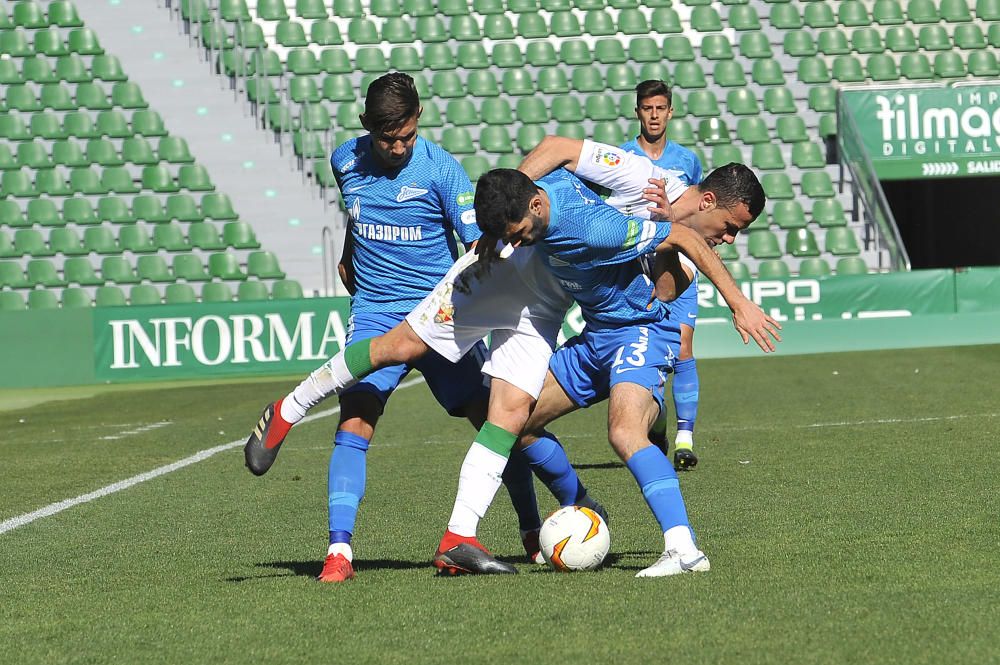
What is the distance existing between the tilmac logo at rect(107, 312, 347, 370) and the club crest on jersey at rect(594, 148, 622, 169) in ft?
45.2

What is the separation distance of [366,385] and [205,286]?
54.1 ft

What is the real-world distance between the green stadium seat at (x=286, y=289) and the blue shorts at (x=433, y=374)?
1578 cm

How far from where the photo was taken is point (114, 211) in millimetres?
22938

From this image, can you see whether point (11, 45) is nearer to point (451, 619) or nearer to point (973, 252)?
point (973, 252)

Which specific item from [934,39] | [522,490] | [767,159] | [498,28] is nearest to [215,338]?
[498,28]

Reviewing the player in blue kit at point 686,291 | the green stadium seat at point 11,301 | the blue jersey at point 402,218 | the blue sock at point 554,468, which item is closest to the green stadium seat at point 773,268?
the green stadium seat at point 11,301

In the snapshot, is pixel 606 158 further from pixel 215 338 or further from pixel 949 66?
pixel 949 66

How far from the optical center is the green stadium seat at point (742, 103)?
79.6 feet

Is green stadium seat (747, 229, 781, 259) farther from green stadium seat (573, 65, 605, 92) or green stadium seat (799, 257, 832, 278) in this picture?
green stadium seat (573, 65, 605, 92)

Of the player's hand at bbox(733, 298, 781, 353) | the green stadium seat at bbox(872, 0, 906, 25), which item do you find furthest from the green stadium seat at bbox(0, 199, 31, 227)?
the player's hand at bbox(733, 298, 781, 353)

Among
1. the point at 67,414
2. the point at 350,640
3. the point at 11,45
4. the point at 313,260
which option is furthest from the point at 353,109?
the point at 350,640

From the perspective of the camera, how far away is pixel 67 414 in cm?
1480

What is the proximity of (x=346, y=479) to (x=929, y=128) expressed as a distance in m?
19.4

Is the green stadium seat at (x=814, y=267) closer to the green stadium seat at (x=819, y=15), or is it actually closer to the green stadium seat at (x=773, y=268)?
the green stadium seat at (x=773, y=268)
